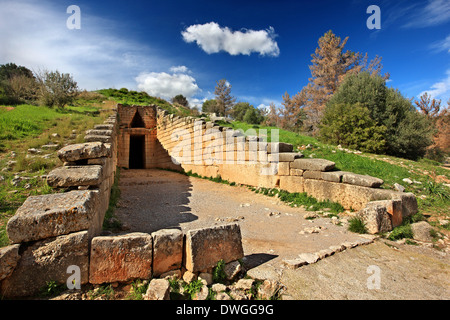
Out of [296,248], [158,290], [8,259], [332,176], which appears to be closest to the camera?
[8,259]

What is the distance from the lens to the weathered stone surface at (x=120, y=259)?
2422 millimetres

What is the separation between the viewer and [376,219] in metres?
4.18

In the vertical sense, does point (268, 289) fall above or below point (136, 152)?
below

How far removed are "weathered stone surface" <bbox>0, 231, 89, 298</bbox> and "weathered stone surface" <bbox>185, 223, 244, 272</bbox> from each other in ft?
3.73

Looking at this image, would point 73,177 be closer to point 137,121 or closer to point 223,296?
point 223,296

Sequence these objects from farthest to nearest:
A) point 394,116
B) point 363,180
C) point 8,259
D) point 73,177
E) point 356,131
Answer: point 394,116
point 356,131
point 363,180
point 73,177
point 8,259

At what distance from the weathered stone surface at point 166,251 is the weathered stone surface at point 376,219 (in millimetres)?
3669

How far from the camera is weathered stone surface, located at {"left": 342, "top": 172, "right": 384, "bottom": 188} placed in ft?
16.5

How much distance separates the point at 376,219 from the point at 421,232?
0.89 m

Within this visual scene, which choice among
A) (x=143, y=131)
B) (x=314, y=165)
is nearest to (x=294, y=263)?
(x=314, y=165)

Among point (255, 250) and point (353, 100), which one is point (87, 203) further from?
point (353, 100)

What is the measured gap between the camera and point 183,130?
38.7ft

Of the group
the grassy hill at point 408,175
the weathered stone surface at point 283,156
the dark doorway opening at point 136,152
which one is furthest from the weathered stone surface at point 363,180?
the dark doorway opening at point 136,152
